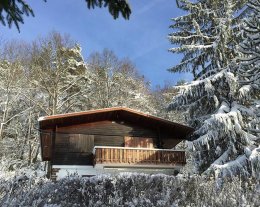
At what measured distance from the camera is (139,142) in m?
25.3

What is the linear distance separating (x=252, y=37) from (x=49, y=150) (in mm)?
16909

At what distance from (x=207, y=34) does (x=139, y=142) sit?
350 inches

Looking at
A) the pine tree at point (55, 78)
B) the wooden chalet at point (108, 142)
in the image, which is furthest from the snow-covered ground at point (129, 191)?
the pine tree at point (55, 78)

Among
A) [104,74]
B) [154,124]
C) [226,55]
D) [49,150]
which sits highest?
[104,74]

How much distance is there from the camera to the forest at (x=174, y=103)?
Result: 28.9ft

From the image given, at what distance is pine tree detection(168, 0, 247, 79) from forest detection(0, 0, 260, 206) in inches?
2.6

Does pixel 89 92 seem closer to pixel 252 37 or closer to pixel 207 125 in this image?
pixel 207 125

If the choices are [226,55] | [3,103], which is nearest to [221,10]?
[226,55]

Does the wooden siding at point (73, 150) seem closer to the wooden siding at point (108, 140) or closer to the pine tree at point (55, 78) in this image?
the wooden siding at point (108, 140)

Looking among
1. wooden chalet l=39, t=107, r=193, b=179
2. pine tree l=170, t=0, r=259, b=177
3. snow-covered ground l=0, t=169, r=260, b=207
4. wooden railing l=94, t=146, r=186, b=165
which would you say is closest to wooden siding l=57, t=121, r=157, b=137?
wooden chalet l=39, t=107, r=193, b=179

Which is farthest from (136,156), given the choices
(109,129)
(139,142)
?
(109,129)

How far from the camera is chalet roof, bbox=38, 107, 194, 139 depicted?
22.8 meters

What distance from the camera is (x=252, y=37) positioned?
1266 cm

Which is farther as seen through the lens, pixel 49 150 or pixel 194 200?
pixel 49 150
